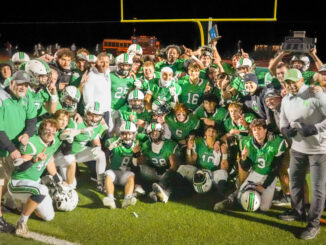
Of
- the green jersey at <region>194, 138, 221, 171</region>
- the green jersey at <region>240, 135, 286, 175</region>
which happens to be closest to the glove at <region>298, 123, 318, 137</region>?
the green jersey at <region>240, 135, 286, 175</region>

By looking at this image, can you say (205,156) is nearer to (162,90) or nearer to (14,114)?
(162,90)

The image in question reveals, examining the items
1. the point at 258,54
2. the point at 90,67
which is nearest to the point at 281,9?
the point at 258,54

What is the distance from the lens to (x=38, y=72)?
14.0ft

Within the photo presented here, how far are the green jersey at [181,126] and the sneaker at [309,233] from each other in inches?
Result: 68.8

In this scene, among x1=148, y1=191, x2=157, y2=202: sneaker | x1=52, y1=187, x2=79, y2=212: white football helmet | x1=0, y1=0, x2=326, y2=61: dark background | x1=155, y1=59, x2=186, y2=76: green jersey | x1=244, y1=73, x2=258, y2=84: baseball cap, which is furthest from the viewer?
x1=155, y1=59, x2=186, y2=76: green jersey

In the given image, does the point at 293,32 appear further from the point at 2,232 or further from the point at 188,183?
the point at 2,232

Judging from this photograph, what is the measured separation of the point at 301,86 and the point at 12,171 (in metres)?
3.29

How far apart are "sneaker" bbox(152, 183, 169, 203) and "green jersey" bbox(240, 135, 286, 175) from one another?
1.11m

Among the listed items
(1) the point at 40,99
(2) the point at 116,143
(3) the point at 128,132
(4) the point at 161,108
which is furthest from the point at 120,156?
(1) the point at 40,99

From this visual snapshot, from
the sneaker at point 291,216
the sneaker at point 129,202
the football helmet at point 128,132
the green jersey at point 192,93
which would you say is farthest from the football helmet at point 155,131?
the sneaker at point 291,216

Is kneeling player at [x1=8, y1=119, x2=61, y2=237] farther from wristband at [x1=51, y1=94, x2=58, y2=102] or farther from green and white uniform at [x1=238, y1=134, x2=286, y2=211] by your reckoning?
green and white uniform at [x1=238, y1=134, x2=286, y2=211]

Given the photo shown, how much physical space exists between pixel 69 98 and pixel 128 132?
2.72 feet

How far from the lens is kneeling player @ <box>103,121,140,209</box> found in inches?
181

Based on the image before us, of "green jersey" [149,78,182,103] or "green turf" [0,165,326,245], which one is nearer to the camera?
"green turf" [0,165,326,245]
